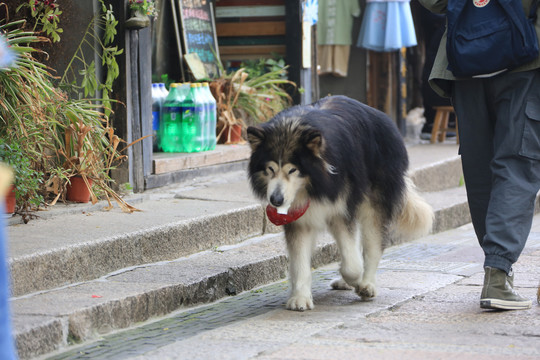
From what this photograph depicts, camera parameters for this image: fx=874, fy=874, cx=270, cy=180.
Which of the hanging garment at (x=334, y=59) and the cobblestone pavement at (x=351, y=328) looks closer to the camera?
the cobblestone pavement at (x=351, y=328)

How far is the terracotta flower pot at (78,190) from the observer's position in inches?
210

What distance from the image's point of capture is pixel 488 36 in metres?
3.75

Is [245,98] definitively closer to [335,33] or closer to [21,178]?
[335,33]

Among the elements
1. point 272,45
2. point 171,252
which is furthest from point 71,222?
point 272,45

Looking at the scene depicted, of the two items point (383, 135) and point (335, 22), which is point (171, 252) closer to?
point (383, 135)

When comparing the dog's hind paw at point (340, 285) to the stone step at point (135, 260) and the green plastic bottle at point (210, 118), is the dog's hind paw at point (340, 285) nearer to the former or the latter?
the stone step at point (135, 260)

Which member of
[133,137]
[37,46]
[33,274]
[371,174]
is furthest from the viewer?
[133,137]

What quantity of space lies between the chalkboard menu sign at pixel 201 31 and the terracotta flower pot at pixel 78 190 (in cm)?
280

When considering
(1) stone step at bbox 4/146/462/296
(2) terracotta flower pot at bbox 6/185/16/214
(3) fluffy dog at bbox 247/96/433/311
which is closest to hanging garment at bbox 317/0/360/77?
(1) stone step at bbox 4/146/462/296

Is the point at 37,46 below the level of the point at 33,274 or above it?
above

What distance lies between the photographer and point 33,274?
12.8ft

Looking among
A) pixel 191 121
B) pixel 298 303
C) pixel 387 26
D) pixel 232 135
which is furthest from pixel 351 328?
pixel 387 26

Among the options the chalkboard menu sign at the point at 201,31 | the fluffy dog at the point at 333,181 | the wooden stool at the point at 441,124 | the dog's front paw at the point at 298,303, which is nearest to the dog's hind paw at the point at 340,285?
the fluffy dog at the point at 333,181

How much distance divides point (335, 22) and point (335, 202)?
6363mm
